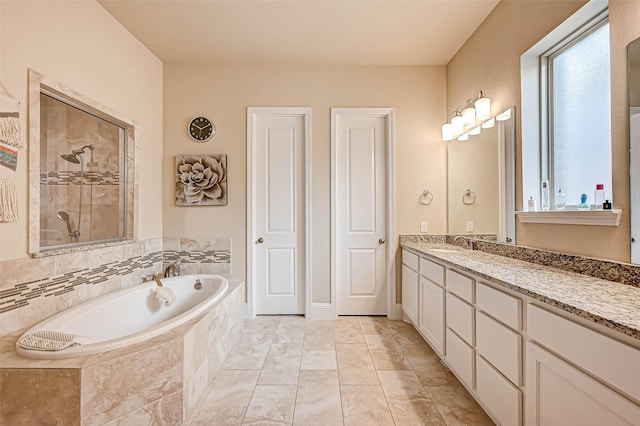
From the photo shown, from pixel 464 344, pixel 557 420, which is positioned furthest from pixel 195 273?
pixel 557 420

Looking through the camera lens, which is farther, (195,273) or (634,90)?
(195,273)

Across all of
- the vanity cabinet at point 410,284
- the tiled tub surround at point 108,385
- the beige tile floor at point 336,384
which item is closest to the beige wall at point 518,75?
the vanity cabinet at point 410,284

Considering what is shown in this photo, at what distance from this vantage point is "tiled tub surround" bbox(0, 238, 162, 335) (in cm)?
155

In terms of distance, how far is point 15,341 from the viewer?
1.45 meters

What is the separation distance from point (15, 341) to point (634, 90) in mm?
3209

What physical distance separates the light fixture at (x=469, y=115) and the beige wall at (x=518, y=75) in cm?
15

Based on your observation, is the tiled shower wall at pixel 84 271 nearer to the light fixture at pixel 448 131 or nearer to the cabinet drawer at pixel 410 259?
the cabinet drawer at pixel 410 259

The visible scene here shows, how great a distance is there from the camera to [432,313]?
7.32 ft

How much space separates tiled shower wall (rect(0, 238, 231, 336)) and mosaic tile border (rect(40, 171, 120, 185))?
0.50 metres

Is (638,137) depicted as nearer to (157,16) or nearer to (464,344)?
(464,344)

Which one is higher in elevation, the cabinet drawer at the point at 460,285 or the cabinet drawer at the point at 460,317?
the cabinet drawer at the point at 460,285

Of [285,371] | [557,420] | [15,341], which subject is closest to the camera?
[557,420]

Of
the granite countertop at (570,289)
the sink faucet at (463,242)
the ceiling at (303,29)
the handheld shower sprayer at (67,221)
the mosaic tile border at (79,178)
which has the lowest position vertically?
the granite countertop at (570,289)

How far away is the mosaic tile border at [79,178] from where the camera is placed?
6.03 ft
